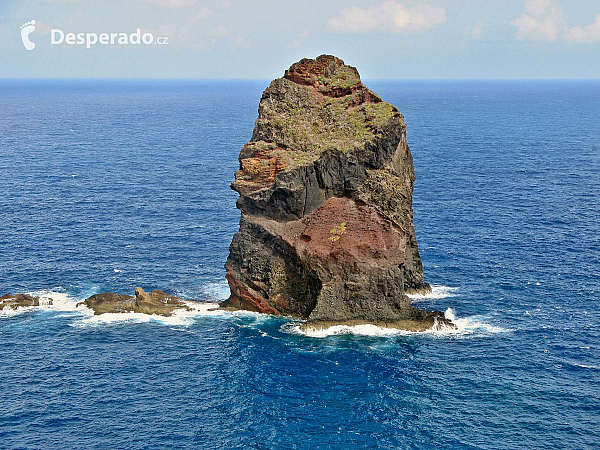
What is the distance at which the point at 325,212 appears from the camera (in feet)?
303

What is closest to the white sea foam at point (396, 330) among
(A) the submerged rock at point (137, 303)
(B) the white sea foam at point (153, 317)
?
(B) the white sea foam at point (153, 317)

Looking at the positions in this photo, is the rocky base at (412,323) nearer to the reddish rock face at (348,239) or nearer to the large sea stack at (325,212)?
the large sea stack at (325,212)

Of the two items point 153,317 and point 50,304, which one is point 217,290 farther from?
point 50,304

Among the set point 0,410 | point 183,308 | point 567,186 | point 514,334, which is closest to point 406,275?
point 514,334

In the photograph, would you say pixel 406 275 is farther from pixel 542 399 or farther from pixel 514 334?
pixel 542 399

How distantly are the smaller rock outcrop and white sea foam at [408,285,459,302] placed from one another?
49.3 meters

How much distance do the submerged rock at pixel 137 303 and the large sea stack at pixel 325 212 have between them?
7934 millimetres

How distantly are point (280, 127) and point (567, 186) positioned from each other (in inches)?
3464

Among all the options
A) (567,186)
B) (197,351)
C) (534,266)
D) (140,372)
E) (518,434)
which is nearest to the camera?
(518,434)

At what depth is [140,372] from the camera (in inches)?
3088

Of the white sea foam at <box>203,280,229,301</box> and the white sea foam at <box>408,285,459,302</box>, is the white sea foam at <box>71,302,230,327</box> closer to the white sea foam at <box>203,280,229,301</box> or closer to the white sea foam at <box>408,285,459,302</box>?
the white sea foam at <box>203,280,229,301</box>

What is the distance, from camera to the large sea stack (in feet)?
295

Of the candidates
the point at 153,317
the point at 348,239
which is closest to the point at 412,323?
the point at 348,239

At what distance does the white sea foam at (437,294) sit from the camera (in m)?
98.4
